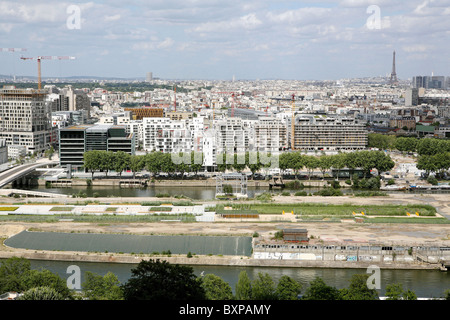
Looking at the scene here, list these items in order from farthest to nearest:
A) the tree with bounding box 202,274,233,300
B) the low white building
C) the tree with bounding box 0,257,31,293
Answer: the low white building < the tree with bounding box 0,257,31,293 < the tree with bounding box 202,274,233,300

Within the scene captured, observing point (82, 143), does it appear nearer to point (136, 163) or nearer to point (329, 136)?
point (136, 163)

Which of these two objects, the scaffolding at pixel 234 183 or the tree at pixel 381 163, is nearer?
the scaffolding at pixel 234 183

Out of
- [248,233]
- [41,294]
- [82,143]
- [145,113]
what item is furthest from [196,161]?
[145,113]

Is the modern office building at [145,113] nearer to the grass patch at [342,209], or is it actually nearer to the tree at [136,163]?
the tree at [136,163]

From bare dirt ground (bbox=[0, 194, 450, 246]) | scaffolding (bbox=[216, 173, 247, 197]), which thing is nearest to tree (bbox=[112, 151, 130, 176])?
scaffolding (bbox=[216, 173, 247, 197])

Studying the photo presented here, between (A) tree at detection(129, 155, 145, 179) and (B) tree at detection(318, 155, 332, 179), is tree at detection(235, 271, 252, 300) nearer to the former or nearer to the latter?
(A) tree at detection(129, 155, 145, 179)

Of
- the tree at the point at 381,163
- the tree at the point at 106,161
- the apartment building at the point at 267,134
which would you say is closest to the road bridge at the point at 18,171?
the tree at the point at 106,161

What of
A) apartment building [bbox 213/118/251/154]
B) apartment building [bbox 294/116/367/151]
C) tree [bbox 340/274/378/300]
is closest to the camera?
tree [bbox 340/274/378/300]
